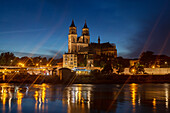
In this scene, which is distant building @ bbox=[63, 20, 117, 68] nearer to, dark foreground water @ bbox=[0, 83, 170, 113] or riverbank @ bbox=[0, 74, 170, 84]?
riverbank @ bbox=[0, 74, 170, 84]

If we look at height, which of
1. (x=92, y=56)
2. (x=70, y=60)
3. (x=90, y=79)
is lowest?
(x=90, y=79)

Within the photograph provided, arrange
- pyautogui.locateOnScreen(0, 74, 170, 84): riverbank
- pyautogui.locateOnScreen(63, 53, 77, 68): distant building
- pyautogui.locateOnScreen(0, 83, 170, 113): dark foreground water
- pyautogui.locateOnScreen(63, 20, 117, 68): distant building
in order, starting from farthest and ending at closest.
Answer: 1. pyautogui.locateOnScreen(63, 53, 77, 68): distant building
2. pyautogui.locateOnScreen(63, 20, 117, 68): distant building
3. pyautogui.locateOnScreen(0, 74, 170, 84): riverbank
4. pyautogui.locateOnScreen(0, 83, 170, 113): dark foreground water

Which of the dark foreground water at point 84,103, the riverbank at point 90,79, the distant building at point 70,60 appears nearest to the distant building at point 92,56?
the distant building at point 70,60

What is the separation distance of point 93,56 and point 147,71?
67883mm

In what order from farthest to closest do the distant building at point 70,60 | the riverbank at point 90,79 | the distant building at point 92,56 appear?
the distant building at point 70,60, the distant building at point 92,56, the riverbank at point 90,79

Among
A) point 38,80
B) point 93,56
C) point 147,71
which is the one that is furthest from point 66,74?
point 93,56

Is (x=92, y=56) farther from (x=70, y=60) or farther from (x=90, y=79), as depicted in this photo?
(x=90, y=79)

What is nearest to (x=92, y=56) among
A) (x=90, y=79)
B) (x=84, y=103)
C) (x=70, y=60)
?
(x=70, y=60)

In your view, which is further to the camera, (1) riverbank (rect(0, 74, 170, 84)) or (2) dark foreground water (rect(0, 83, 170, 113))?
(1) riverbank (rect(0, 74, 170, 84))

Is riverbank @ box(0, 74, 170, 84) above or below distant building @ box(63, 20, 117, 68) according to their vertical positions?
below

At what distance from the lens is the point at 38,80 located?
74.4 m

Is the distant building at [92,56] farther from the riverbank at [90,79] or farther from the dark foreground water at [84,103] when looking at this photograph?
the dark foreground water at [84,103]

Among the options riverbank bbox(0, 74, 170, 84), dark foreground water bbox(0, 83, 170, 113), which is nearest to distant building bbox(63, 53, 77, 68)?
riverbank bbox(0, 74, 170, 84)

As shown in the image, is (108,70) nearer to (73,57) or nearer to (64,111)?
(73,57)
